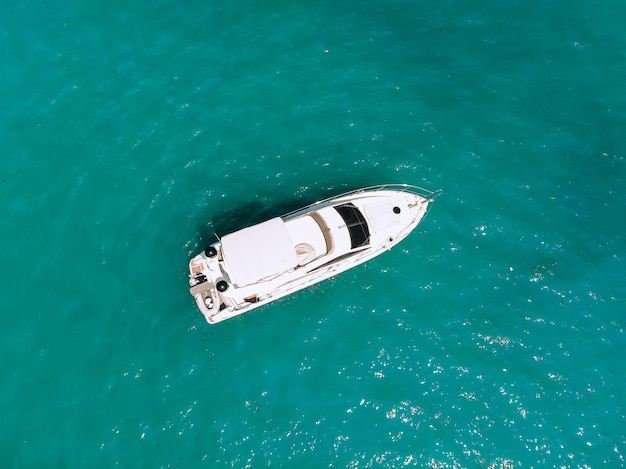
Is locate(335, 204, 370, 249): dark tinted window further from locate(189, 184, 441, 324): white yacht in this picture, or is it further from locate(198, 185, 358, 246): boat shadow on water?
locate(198, 185, 358, 246): boat shadow on water

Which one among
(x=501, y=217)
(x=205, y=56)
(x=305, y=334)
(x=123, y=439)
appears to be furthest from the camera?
(x=205, y=56)

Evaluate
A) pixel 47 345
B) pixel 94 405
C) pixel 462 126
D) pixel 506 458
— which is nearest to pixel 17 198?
pixel 47 345

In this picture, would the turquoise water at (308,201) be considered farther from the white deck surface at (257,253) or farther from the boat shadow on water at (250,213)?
the white deck surface at (257,253)

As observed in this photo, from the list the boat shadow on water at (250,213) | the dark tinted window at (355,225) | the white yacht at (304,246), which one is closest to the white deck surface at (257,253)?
the white yacht at (304,246)

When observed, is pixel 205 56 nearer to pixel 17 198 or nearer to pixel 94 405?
pixel 17 198

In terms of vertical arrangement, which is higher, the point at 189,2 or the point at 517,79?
the point at 189,2

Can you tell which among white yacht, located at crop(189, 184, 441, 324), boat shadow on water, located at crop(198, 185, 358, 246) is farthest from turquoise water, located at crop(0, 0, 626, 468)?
white yacht, located at crop(189, 184, 441, 324)

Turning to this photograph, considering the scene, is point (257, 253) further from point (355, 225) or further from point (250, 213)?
point (355, 225)
